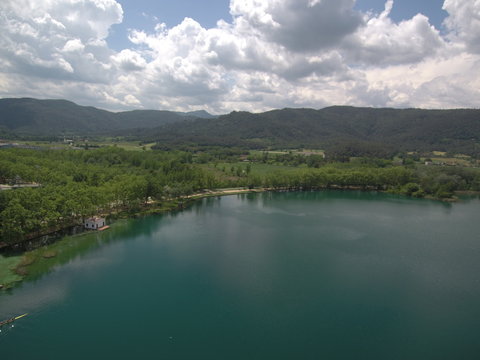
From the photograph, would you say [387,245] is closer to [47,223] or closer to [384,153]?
[47,223]

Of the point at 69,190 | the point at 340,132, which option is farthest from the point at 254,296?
the point at 340,132

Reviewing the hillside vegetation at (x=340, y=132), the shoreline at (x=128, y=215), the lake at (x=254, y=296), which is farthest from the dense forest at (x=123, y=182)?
the hillside vegetation at (x=340, y=132)

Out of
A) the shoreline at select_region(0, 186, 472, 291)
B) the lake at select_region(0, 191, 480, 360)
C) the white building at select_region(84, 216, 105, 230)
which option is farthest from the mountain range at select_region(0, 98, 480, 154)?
the white building at select_region(84, 216, 105, 230)

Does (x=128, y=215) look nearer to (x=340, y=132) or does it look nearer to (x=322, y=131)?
(x=322, y=131)

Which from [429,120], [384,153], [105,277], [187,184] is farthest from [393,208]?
[429,120]

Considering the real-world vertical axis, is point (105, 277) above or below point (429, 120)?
below
